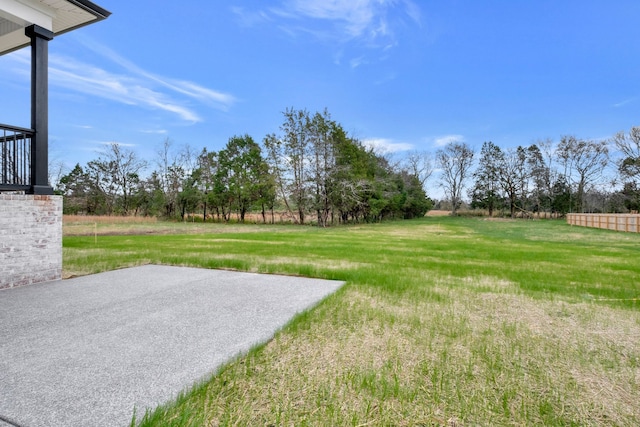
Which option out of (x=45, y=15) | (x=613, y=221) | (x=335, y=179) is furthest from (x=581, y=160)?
(x=45, y=15)

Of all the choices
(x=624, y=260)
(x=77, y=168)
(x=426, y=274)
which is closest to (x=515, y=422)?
(x=426, y=274)

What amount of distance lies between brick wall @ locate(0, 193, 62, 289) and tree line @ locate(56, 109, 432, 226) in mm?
17701

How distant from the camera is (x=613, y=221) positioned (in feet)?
65.6

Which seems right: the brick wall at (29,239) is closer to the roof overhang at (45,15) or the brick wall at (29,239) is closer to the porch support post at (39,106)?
the porch support post at (39,106)

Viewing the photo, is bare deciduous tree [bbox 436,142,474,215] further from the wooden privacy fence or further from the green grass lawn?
the green grass lawn

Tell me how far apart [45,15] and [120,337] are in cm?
520

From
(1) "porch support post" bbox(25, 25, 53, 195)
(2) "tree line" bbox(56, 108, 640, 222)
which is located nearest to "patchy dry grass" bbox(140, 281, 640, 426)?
(1) "porch support post" bbox(25, 25, 53, 195)

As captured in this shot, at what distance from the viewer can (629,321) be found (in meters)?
3.21

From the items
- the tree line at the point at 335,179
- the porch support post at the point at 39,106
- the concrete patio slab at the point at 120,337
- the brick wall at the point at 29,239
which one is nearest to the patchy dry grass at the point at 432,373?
the concrete patio slab at the point at 120,337

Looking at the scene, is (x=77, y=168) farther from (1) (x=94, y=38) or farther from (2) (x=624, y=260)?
(2) (x=624, y=260)

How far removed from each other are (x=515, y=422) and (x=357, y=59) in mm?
17923

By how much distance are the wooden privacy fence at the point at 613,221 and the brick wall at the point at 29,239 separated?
25.8 meters

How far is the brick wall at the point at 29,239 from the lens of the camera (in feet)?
13.5

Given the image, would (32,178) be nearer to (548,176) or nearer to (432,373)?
(432,373)
